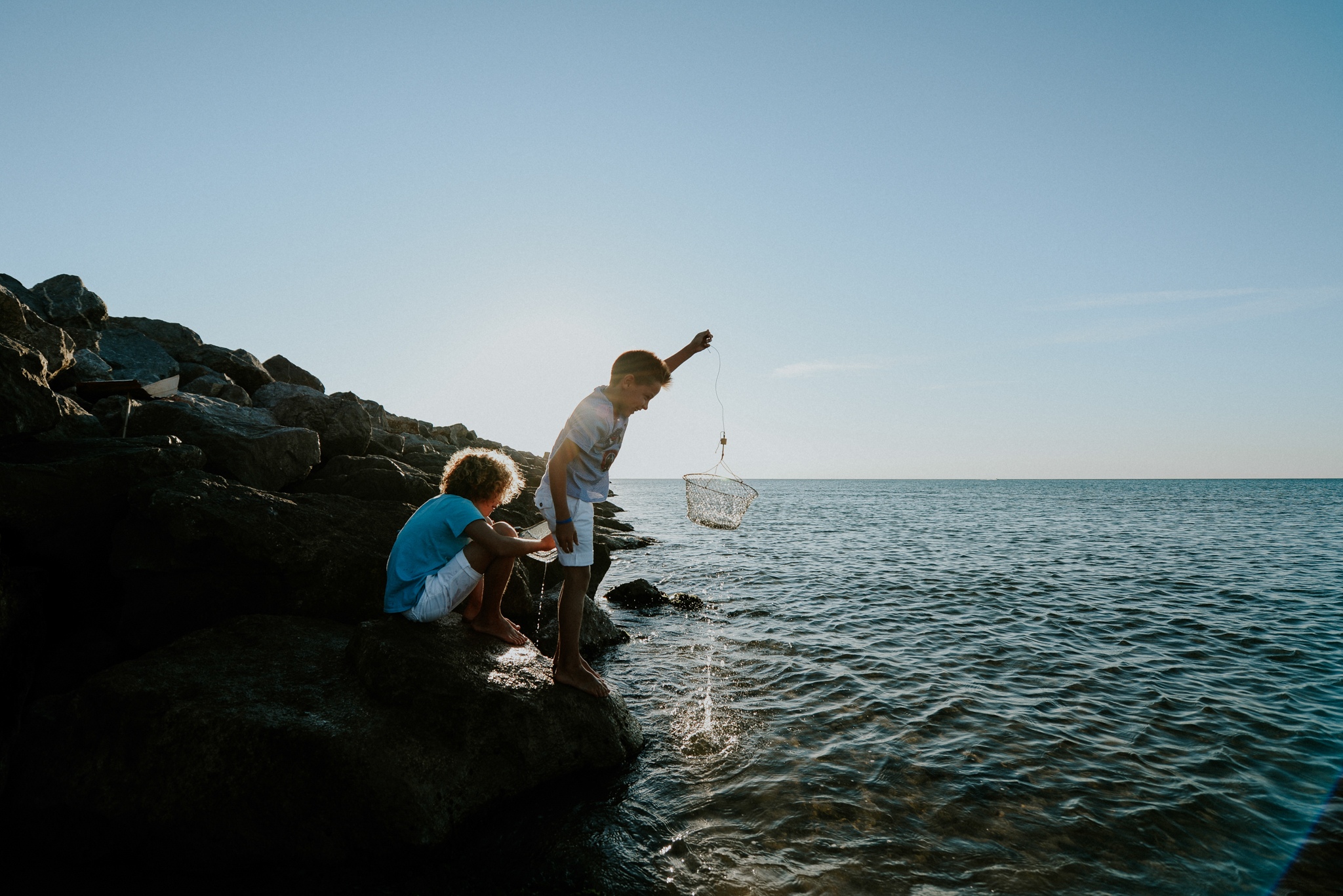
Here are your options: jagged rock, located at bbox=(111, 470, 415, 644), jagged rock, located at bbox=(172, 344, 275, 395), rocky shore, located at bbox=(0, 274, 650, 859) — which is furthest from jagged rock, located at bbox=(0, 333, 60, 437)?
jagged rock, located at bbox=(172, 344, 275, 395)

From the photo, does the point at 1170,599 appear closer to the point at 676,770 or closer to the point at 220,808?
the point at 676,770

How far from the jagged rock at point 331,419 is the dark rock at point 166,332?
9956 mm

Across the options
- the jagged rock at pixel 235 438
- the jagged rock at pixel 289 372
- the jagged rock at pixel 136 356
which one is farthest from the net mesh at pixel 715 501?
the jagged rock at pixel 289 372

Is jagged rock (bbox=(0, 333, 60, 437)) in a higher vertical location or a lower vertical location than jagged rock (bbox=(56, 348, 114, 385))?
lower

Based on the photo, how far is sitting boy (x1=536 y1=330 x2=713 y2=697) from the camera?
5.10m

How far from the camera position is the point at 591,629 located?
948 centimetres

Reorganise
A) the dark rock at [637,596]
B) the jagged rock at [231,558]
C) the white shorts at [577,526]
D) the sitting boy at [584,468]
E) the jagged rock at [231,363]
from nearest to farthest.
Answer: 1. the sitting boy at [584,468]
2. the white shorts at [577,526]
3. the jagged rock at [231,558]
4. the dark rock at [637,596]
5. the jagged rock at [231,363]

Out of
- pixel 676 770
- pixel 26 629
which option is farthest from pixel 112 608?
pixel 676 770

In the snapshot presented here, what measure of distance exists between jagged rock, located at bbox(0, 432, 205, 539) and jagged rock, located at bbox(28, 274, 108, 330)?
38.7ft

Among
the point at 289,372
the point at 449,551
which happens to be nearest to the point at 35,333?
the point at 449,551

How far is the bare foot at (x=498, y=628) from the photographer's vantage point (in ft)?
19.6

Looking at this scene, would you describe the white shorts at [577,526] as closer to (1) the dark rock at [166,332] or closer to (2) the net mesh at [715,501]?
(2) the net mesh at [715,501]

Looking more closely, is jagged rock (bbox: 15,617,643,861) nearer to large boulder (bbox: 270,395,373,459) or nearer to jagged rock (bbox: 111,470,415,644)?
jagged rock (bbox: 111,470,415,644)

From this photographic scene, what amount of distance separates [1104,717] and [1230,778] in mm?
1413
